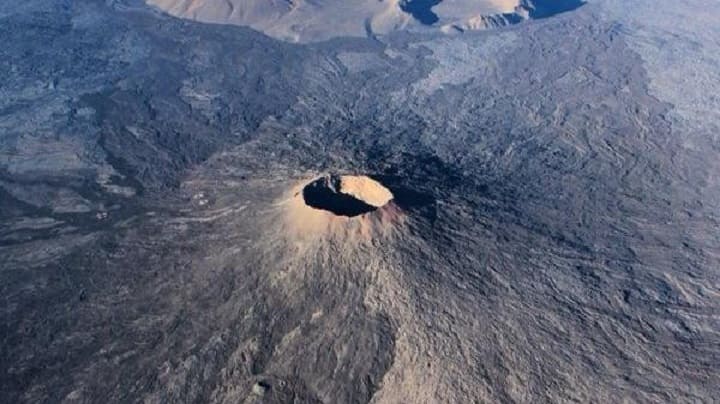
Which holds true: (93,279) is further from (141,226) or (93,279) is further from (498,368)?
(498,368)

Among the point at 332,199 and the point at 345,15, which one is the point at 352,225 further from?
the point at 345,15

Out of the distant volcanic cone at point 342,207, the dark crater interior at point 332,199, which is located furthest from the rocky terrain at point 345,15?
the distant volcanic cone at point 342,207

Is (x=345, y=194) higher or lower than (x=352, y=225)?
lower

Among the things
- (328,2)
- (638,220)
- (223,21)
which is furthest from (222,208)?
(328,2)

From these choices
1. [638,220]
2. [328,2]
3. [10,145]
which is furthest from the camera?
[328,2]

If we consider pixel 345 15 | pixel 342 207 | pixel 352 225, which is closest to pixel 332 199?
pixel 342 207

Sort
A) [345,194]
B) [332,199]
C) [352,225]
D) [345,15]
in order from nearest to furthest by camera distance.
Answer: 1. [352,225]
2. [332,199]
3. [345,194]
4. [345,15]
